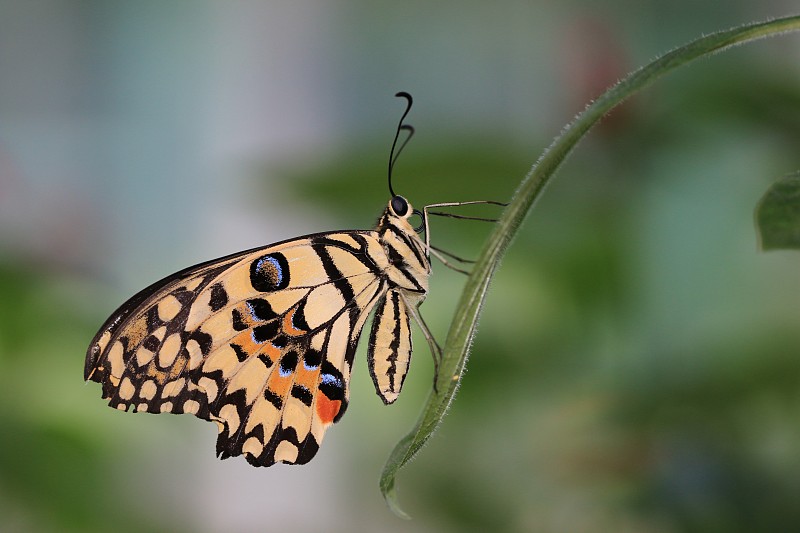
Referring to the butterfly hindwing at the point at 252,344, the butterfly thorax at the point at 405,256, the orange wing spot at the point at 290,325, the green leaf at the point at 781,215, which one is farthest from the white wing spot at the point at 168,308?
the green leaf at the point at 781,215

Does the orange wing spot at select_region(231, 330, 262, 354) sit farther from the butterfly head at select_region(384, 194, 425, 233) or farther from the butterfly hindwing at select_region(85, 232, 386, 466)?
the butterfly head at select_region(384, 194, 425, 233)

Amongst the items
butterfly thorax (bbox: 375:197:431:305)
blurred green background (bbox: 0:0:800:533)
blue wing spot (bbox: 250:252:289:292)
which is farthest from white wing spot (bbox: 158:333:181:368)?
blurred green background (bbox: 0:0:800:533)

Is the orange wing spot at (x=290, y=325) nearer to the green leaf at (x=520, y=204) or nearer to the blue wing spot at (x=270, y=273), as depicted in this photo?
the blue wing spot at (x=270, y=273)

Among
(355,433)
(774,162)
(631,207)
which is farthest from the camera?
(355,433)

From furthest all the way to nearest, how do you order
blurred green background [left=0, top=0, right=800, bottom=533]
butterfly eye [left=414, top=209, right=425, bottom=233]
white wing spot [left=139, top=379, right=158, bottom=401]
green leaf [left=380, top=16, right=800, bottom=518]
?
blurred green background [left=0, top=0, right=800, bottom=533] → butterfly eye [left=414, top=209, right=425, bottom=233] → white wing spot [left=139, top=379, right=158, bottom=401] → green leaf [left=380, top=16, right=800, bottom=518]

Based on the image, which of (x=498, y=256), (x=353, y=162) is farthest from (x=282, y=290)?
(x=498, y=256)

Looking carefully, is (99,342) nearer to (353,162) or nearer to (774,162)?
(353,162)

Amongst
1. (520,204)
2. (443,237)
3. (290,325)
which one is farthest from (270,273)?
(443,237)
